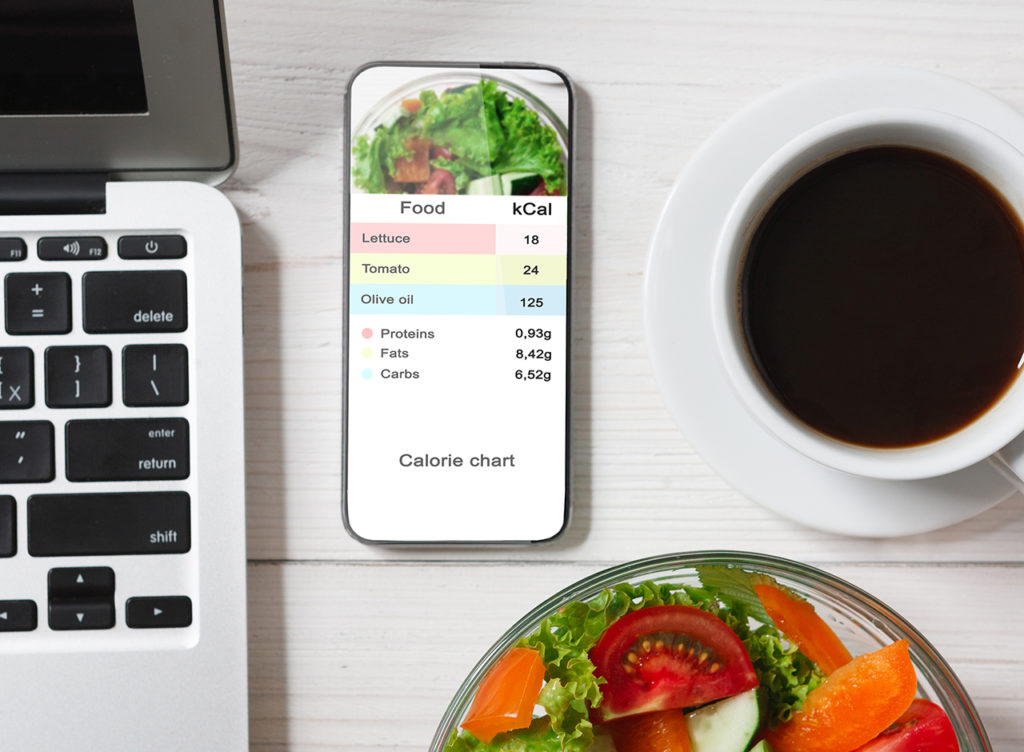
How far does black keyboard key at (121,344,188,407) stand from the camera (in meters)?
0.44

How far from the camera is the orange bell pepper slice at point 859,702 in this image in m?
0.41

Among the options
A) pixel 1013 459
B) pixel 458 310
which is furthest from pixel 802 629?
pixel 458 310

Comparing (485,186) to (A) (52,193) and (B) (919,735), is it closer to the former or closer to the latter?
(A) (52,193)

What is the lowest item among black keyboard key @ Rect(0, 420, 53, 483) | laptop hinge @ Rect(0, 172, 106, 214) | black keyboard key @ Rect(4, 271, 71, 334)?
black keyboard key @ Rect(0, 420, 53, 483)

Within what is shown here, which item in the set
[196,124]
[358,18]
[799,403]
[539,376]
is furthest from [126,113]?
[799,403]

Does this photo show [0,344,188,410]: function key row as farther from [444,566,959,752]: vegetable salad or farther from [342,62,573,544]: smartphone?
[444,566,959,752]: vegetable salad

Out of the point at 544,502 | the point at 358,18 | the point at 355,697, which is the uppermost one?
the point at 358,18

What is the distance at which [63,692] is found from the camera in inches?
17.7

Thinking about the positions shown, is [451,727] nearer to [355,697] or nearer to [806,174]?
[355,697]

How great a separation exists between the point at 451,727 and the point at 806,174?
1.07ft

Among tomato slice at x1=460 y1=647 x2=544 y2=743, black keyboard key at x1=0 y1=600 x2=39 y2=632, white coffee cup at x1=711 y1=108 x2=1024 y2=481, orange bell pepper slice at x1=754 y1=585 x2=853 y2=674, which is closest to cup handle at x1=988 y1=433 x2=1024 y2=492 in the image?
Answer: white coffee cup at x1=711 y1=108 x2=1024 y2=481

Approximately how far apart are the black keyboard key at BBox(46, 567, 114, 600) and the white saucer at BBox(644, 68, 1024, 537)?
0.31 metres

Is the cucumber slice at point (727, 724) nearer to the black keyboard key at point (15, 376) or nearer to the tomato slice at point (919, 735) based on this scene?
the tomato slice at point (919, 735)

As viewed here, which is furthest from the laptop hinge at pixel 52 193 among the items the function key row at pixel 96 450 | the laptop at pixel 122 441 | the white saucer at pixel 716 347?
the white saucer at pixel 716 347
